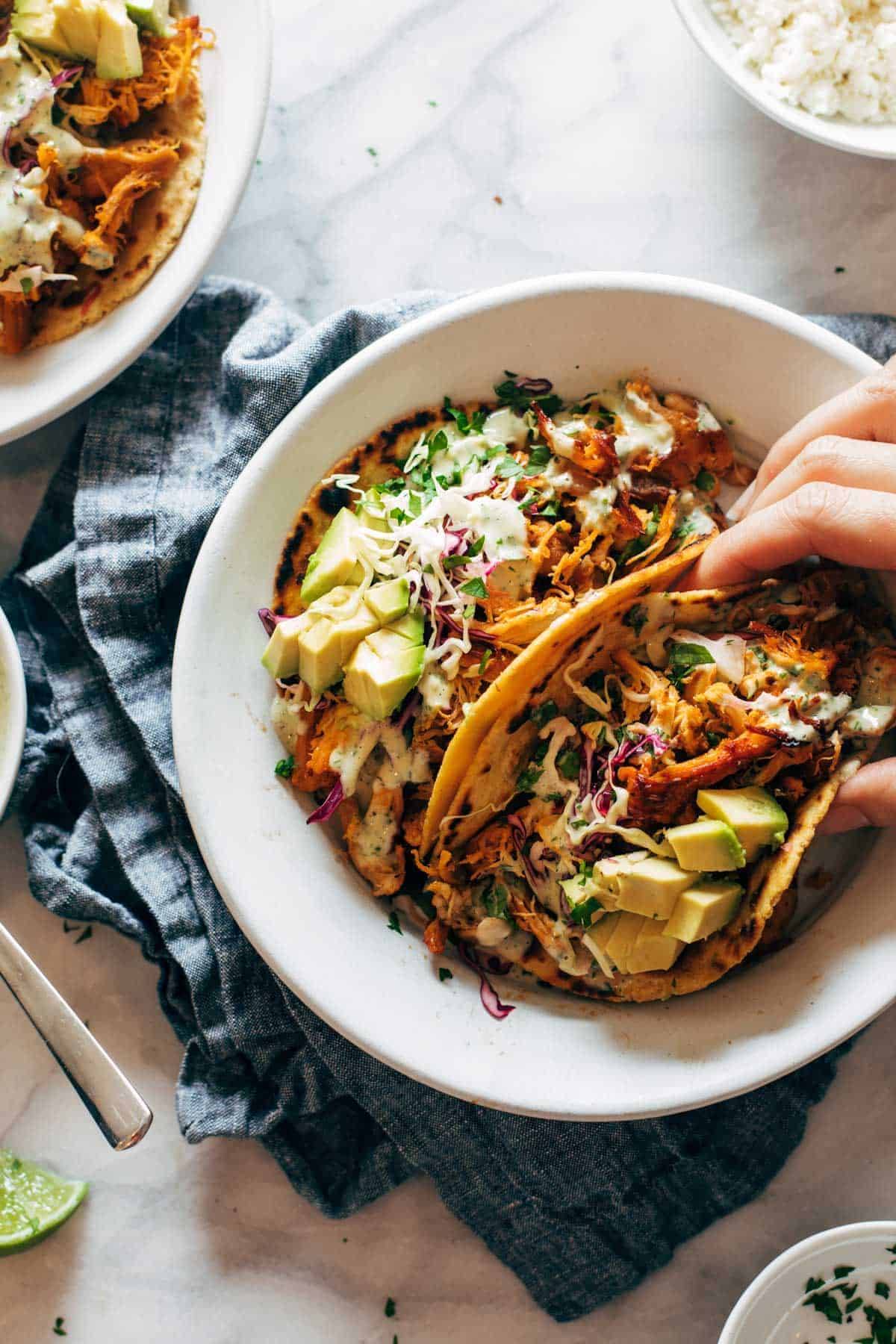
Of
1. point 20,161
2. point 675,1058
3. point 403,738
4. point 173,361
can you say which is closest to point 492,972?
point 675,1058

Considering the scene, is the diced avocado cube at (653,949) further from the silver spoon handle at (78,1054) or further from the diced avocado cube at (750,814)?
the silver spoon handle at (78,1054)

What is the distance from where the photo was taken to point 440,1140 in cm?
235

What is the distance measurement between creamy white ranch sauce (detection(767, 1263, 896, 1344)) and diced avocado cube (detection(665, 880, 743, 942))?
2.79 feet

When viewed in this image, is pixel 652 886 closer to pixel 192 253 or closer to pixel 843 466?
pixel 843 466

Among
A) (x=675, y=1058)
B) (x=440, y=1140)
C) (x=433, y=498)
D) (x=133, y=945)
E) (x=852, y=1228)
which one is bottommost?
(x=852, y=1228)

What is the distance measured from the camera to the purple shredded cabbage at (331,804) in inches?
82.6

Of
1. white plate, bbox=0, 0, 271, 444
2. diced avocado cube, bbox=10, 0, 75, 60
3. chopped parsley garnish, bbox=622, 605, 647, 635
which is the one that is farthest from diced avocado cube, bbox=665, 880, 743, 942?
diced avocado cube, bbox=10, 0, 75, 60

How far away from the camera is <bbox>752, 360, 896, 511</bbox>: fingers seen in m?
1.99

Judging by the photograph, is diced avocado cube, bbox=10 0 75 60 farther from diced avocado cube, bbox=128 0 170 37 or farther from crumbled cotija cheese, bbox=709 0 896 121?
crumbled cotija cheese, bbox=709 0 896 121

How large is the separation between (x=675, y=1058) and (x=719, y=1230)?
626 millimetres

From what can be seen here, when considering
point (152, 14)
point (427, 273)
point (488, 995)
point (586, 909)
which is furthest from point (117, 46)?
point (488, 995)

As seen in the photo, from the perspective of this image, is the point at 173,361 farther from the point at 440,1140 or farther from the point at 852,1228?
→ the point at 852,1228

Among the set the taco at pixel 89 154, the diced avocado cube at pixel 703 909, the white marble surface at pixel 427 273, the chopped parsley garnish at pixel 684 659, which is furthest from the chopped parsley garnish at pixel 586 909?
the taco at pixel 89 154

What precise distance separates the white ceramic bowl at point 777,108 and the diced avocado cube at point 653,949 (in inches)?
61.9
